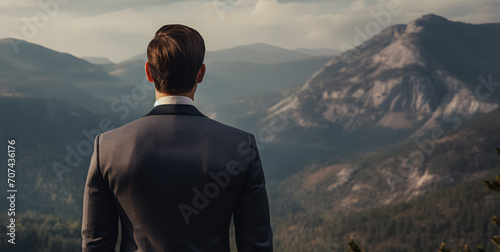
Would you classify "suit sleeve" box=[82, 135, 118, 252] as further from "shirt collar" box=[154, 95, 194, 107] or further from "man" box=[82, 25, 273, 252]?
"shirt collar" box=[154, 95, 194, 107]

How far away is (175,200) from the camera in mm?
5156

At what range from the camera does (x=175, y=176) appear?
16.6ft

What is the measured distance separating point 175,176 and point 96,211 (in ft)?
3.63

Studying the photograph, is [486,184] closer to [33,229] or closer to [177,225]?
[177,225]

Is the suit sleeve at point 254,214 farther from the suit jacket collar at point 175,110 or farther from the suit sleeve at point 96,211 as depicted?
the suit sleeve at point 96,211

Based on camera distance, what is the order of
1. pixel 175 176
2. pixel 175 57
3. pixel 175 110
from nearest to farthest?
pixel 175 176
pixel 175 57
pixel 175 110

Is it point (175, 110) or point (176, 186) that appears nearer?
point (176, 186)

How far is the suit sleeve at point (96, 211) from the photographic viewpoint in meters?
5.30

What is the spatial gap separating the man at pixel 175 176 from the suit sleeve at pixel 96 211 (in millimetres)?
12

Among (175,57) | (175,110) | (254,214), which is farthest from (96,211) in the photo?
(175,57)

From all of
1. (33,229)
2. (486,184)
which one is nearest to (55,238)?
(33,229)

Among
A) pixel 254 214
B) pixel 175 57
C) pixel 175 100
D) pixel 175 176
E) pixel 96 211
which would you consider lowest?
pixel 254 214

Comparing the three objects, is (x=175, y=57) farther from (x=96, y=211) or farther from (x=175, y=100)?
(x=96, y=211)

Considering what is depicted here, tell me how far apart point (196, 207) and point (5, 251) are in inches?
8448
